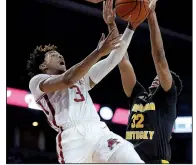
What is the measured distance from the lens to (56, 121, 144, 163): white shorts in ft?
13.5

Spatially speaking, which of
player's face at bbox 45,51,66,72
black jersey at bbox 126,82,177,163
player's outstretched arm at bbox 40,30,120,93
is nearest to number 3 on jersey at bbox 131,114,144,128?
black jersey at bbox 126,82,177,163

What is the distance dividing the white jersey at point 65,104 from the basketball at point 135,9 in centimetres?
80

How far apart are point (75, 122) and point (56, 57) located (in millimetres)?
728

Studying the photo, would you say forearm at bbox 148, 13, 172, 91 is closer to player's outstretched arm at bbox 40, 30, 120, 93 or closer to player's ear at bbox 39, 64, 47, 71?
player's outstretched arm at bbox 40, 30, 120, 93

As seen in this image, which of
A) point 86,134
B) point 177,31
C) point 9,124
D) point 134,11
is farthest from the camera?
point 9,124

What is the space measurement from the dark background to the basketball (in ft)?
→ 9.07

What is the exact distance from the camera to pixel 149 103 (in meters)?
4.89

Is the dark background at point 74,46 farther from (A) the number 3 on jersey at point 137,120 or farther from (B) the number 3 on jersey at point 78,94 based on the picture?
(B) the number 3 on jersey at point 78,94

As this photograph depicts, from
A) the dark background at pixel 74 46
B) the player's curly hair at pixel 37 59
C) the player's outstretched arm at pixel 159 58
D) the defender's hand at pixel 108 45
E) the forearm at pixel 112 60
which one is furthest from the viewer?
the dark background at pixel 74 46

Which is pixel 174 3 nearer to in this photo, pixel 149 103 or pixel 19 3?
pixel 19 3

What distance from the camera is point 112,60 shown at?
4531 mm

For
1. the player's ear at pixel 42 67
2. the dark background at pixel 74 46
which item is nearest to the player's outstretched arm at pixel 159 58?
the player's ear at pixel 42 67

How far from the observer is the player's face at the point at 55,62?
466cm

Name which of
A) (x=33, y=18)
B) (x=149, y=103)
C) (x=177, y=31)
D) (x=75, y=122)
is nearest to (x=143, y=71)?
(x=177, y=31)
